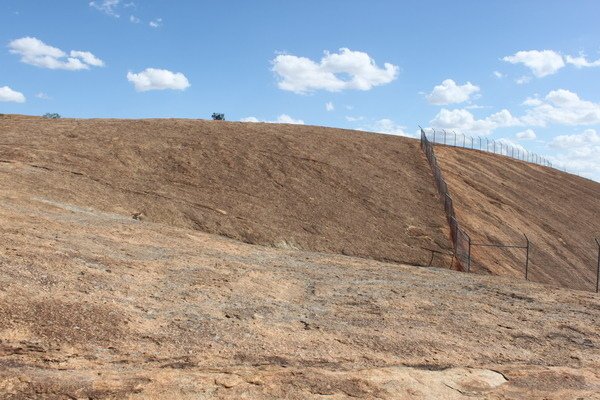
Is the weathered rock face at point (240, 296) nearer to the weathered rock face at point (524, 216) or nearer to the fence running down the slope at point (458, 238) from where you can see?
the fence running down the slope at point (458, 238)

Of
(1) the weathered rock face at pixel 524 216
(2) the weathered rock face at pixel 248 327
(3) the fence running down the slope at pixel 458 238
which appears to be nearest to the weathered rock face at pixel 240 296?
(2) the weathered rock face at pixel 248 327

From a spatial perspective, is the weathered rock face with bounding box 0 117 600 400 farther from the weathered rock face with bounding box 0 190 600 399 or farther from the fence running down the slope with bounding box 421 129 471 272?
the fence running down the slope with bounding box 421 129 471 272

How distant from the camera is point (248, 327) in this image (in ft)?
33.0

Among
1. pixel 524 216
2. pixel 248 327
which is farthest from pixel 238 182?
pixel 524 216

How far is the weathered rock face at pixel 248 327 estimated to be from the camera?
7.42m

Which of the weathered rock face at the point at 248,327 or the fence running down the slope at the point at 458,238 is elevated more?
the fence running down the slope at the point at 458,238

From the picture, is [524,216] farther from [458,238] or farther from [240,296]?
[240,296]

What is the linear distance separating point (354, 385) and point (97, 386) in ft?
10.7

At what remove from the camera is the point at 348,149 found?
35.6 metres

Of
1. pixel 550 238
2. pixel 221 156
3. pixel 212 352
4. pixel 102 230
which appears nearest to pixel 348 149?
pixel 221 156

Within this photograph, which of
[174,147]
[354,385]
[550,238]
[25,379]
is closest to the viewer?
[25,379]

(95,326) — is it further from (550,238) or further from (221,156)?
(550,238)

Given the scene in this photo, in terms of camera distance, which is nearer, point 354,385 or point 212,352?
point 354,385

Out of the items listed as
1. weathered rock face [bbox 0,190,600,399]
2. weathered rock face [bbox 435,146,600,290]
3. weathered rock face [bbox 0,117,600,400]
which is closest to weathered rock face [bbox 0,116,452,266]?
weathered rock face [bbox 0,117,600,400]
